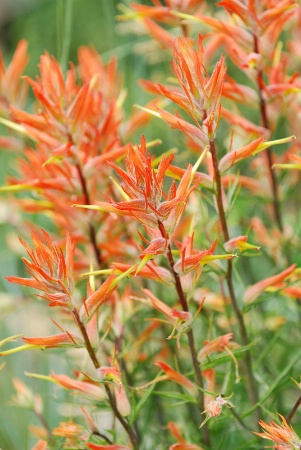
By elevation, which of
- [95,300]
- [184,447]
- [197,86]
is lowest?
[184,447]

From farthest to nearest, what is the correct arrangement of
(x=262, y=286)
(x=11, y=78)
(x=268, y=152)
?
1. (x=11, y=78)
2. (x=268, y=152)
3. (x=262, y=286)

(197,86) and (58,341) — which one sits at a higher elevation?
(197,86)

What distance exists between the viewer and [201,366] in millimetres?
508

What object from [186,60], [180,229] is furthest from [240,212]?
[186,60]

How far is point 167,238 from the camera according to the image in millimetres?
453

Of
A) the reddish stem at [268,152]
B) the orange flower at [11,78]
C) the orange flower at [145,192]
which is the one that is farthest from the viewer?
the orange flower at [11,78]

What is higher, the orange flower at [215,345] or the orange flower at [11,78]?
the orange flower at [11,78]

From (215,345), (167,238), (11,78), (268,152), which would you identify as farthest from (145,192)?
(11,78)

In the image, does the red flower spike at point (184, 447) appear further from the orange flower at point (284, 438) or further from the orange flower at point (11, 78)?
the orange flower at point (11, 78)

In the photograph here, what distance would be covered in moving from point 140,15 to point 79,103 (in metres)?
0.14

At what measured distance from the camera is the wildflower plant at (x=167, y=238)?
465 millimetres

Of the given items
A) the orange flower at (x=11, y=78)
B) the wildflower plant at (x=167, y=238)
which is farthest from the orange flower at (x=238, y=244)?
the orange flower at (x=11, y=78)

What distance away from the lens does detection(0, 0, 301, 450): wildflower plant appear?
465 millimetres

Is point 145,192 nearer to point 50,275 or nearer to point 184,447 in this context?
point 50,275
